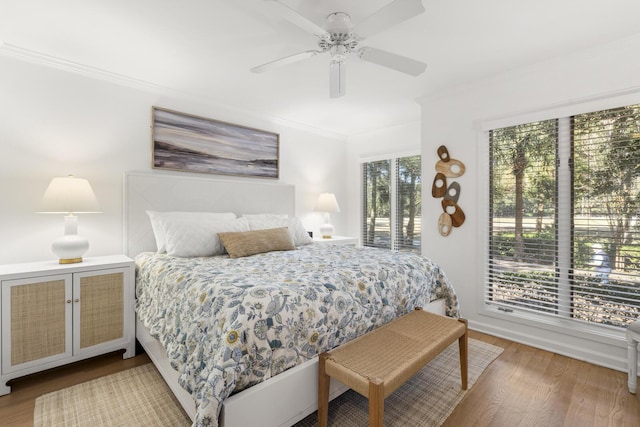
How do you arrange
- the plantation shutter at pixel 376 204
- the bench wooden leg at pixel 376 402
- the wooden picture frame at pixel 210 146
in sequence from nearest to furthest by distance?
the bench wooden leg at pixel 376 402 < the wooden picture frame at pixel 210 146 < the plantation shutter at pixel 376 204

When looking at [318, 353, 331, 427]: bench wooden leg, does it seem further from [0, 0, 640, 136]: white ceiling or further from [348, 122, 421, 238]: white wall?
[348, 122, 421, 238]: white wall

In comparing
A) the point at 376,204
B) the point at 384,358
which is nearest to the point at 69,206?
the point at 384,358

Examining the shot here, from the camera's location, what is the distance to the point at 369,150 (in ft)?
15.4

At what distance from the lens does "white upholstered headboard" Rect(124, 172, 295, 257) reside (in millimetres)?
2812

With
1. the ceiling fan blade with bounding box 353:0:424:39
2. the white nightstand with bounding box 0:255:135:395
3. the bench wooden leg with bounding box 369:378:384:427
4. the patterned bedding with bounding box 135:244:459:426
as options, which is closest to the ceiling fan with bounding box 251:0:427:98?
the ceiling fan blade with bounding box 353:0:424:39

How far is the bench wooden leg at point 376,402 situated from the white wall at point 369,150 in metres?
3.44

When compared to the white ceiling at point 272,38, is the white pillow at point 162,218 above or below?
below

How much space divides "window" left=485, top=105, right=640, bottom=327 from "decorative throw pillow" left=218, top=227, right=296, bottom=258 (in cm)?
202

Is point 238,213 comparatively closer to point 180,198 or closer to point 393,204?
point 180,198

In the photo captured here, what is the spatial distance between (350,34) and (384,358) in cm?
193

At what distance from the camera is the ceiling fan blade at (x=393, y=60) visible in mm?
1907

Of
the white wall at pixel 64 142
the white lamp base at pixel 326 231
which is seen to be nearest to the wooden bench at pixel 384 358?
the white lamp base at pixel 326 231

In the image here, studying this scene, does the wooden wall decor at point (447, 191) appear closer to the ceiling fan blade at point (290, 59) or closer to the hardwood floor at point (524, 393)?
the hardwood floor at point (524, 393)

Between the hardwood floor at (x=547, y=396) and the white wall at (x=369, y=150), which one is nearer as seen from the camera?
the hardwood floor at (x=547, y=396)
